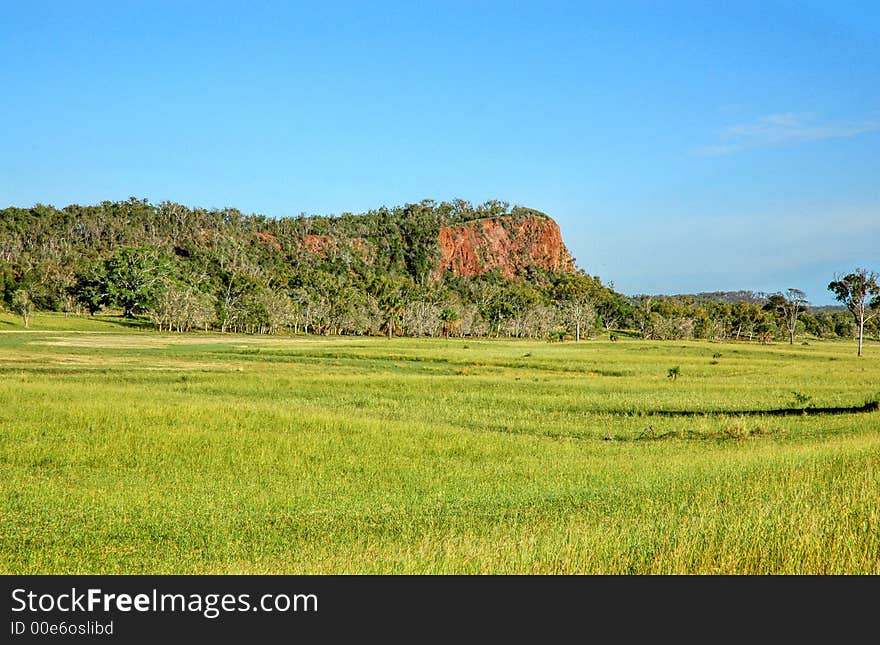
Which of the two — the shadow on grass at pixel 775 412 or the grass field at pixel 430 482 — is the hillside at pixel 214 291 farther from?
the shadow on grass at pixel 775 412

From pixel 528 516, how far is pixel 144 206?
204878 mm

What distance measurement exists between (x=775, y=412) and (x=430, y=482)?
15692mm

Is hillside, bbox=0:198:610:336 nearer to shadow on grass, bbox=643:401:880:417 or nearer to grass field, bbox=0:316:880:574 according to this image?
grass field, bbox=0:316:880:574

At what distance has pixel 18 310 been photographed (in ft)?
341

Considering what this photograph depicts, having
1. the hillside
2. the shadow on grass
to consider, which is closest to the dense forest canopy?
the hillside

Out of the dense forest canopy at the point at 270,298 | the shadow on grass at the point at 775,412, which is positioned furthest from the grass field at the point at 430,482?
the dense forest canopy at the point at 270,298

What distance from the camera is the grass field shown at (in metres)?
9.19

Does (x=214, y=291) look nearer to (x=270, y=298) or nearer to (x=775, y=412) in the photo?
(x=270, y=298)

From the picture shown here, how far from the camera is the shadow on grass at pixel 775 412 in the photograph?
80.0 ft

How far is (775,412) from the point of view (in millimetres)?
25156

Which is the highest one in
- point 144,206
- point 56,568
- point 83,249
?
point 144,206

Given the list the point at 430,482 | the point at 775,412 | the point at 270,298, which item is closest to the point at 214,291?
the point at 270,298
